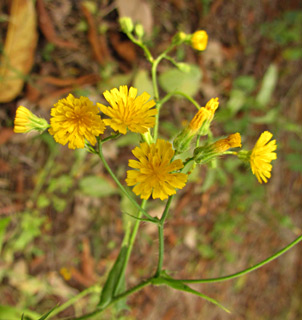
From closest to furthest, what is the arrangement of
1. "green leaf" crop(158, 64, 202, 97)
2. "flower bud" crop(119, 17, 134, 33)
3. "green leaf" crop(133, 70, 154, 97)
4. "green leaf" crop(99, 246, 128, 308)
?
"green leaf" crop(99, 246, 128, 308) < "flower bud" crop(119, 17, 134, 33) < "green leaf" crop(133, 70, 154, 97) < "green leaf" crop(158, 64, 202, 97)

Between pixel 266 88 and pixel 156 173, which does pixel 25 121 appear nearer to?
pixel 156 173

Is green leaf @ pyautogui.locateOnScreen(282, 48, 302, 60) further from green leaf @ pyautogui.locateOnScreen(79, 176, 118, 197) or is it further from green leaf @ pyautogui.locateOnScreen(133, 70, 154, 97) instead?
green leaf @ pyautogui.locateOnScreen(79, 176, 118, 197)

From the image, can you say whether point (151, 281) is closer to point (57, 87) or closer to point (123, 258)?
point (123, 258)

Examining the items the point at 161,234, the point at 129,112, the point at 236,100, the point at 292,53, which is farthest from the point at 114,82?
the point at 292,53

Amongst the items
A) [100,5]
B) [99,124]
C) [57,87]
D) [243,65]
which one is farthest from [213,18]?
[99,124]

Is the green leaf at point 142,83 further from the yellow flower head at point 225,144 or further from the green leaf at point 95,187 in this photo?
the yellow flower head at point 225,144

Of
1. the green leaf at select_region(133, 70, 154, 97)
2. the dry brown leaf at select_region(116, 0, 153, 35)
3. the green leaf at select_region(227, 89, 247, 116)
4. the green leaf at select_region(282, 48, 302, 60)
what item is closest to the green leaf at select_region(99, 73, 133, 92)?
the green leaf at select_region(133, 70, 154, 97)
